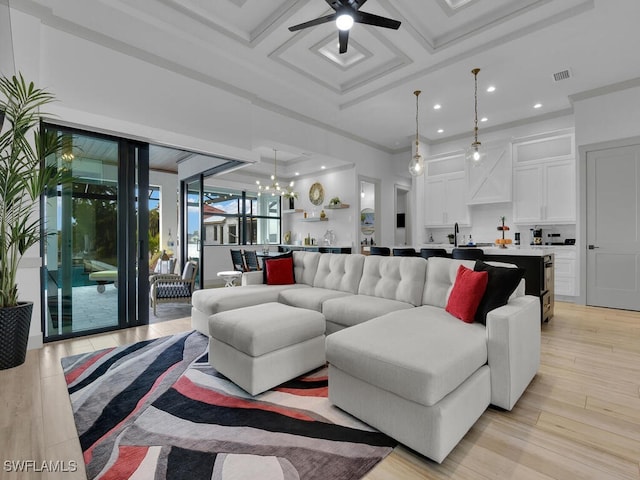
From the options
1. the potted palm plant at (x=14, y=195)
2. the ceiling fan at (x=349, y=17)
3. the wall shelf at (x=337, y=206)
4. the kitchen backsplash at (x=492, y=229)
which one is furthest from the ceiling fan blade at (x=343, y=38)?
the kitchen backsplash at (x=492, y=229)

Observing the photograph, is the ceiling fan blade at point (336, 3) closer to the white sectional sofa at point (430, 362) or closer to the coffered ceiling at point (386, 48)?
the coffered ceiling at point (386, 48)

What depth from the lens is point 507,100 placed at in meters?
5.23

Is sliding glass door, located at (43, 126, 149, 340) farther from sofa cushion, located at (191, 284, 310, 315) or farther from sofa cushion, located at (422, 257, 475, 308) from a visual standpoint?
sofa cushion, located at (422, 257, 475, 308)

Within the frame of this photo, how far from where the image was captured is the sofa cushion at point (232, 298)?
3152mm

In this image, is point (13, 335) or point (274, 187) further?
point (274, 187)

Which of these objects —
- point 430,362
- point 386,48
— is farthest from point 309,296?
point 386,48

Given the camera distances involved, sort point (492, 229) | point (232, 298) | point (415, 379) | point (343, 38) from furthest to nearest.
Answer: point (492, 229) < point (232, 298) < point (343, 38) < point (415, 379)

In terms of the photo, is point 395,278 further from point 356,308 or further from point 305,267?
point 305,267

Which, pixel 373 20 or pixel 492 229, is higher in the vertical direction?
pixel 373 20

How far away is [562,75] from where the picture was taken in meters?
4.40

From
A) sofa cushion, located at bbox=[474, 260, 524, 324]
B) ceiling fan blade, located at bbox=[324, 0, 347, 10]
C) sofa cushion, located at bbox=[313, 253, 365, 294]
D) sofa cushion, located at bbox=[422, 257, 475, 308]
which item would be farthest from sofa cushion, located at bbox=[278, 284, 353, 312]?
ceiling fan blade, located at bbox=[324, 0, 347, 10]

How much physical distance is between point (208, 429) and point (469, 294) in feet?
6.09

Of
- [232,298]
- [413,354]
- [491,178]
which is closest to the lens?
[413,354]

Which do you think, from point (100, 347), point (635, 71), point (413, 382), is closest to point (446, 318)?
point (413, 382)
